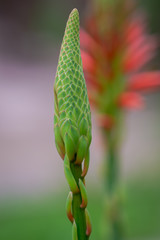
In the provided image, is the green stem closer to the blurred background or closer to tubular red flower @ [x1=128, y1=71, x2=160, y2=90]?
tubular red flower @ [x1=128, y1=71, x2=160, y2=90]

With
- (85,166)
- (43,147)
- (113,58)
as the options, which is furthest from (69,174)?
(43,147)

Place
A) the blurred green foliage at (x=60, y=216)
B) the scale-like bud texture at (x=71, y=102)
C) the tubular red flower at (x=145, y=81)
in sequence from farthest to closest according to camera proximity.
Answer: the blurred green foliage at (x=60, y=216) < the tubular red flower at (x=145, y=81) < the scale-like bud texture at (x=71, y=102)

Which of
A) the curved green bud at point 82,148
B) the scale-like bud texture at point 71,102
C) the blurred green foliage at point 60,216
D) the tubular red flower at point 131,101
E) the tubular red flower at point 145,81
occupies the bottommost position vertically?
the blurred green foliage at point 60,216

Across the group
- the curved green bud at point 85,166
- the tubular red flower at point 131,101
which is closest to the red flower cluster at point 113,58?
the tubular red flower at point 131,101

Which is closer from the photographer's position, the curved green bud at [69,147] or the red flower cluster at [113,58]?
the curved green bud at [69,147]

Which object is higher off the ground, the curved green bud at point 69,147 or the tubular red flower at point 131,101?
the tubular red flower at point 131,101

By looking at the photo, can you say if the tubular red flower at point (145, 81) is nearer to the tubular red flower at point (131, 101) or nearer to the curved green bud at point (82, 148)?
the tubular red flower at point (131, 101)

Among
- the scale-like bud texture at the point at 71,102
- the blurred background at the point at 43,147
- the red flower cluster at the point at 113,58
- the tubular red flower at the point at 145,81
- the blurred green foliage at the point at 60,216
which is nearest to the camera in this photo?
the scale-like bud texture at the point at 71,102

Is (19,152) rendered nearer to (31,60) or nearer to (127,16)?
(127,16)
